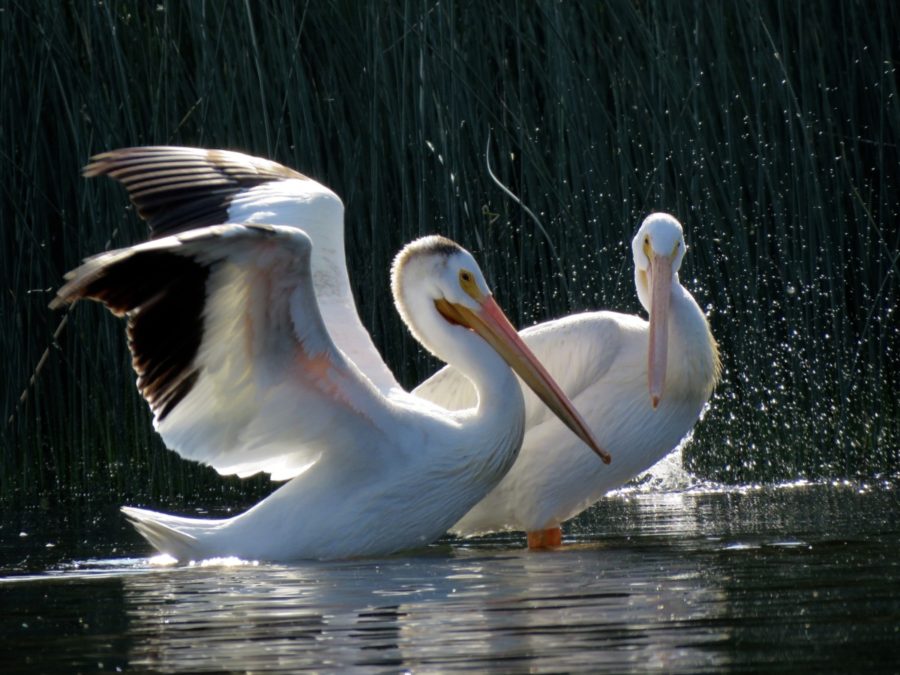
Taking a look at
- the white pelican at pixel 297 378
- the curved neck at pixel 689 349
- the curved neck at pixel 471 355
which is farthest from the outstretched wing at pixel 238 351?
the curved neck at pixel 689 349

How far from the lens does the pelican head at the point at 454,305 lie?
5379mm

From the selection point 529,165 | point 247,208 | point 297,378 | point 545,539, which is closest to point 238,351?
point 297,378

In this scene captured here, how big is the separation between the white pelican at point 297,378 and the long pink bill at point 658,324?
30 centimetres

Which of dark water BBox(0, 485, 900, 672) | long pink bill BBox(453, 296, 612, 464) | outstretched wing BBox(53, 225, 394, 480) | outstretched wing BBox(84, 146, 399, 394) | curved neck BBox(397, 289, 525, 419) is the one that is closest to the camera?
dark water BBox(0, 485, 900, 672)

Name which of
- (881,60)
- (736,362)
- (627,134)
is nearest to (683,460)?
(736,362)

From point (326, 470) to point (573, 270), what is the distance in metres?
2.21

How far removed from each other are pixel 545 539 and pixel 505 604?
6.14ft

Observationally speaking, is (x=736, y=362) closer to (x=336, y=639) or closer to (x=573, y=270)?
(x=573, y=270)

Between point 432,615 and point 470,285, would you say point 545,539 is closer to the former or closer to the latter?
point 470,285

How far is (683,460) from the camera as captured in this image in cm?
729

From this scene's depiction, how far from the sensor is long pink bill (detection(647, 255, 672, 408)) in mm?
5395

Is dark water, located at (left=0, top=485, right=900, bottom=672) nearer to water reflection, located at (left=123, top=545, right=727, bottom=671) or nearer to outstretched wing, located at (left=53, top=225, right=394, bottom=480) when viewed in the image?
water reflection, located at (left=123, top=545, right=727, bottom=671)

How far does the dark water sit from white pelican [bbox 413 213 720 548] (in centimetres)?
18

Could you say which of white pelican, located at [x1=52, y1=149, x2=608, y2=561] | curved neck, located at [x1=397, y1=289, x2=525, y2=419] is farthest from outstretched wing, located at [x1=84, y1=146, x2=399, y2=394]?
curved neck, located at [x1=397, y1=289, x2=525, y2=419]
